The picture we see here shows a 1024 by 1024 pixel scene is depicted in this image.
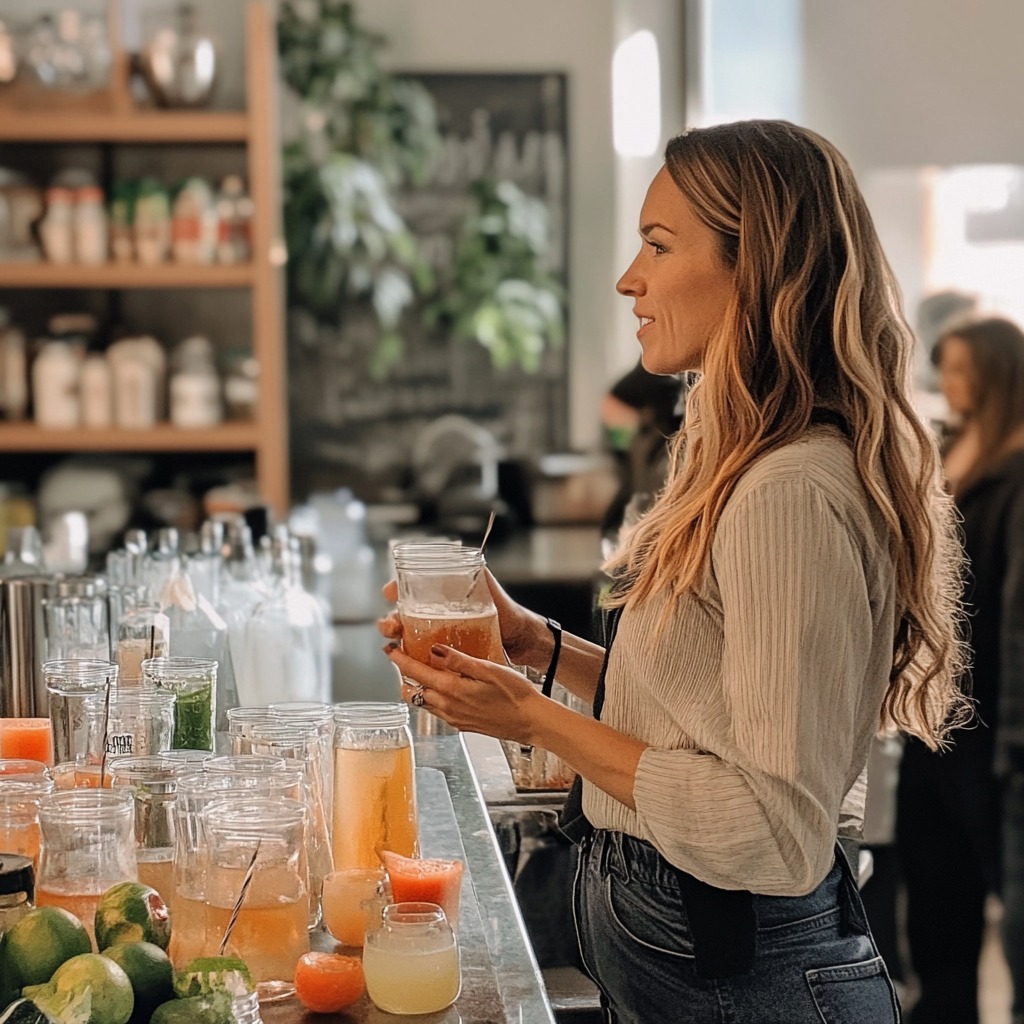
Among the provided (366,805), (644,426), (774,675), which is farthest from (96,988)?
(644,426)

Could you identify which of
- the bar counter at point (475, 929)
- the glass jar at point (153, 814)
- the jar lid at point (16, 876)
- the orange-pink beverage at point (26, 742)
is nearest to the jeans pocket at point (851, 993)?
the bar counter at point (475, 929)

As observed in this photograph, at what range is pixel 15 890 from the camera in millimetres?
1369

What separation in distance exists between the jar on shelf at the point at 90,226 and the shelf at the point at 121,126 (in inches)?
7.3

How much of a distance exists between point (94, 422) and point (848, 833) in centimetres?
385

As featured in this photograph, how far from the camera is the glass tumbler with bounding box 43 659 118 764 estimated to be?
5.67ft

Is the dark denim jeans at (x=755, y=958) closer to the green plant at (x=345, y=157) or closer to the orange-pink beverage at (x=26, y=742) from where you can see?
the orange-pink beverage at (x=26, y=742)

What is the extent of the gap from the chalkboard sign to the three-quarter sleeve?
452cm

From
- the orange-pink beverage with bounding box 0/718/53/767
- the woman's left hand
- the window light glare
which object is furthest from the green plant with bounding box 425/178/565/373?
the woman's left hand

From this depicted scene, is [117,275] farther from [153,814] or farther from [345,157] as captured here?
[153,814]

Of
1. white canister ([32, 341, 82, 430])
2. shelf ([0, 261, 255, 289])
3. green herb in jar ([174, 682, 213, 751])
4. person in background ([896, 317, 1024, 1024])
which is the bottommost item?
person in background ([896, 317, 1024, 1024])

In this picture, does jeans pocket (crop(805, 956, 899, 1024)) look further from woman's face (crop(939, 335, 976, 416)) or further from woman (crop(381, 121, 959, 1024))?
woman's face (crop(939, 335, 976, 416))

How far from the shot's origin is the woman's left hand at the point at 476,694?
5.54 feet

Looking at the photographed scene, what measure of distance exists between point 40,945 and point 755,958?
2.49 feet

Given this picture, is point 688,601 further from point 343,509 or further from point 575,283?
point 575,283
